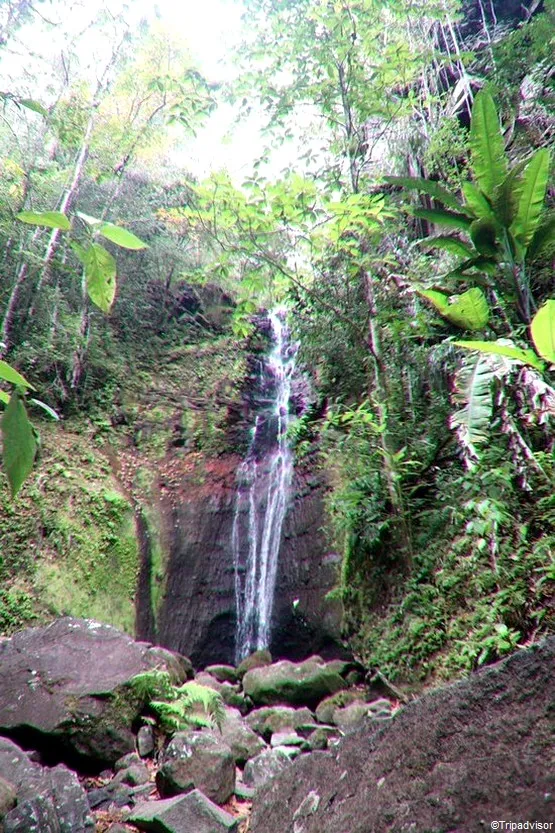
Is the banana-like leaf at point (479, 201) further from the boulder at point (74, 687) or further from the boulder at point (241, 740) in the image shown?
the boulder at point (74, 687)

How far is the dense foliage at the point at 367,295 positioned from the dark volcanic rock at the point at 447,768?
119cm

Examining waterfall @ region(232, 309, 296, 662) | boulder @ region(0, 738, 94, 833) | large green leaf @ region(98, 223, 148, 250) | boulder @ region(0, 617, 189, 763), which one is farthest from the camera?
waterfall @ region(232, 309, 296, 662)

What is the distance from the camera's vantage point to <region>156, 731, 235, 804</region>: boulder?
263 cm

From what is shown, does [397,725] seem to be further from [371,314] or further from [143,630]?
[143,630]

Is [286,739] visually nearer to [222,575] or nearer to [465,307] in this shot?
[222,575]

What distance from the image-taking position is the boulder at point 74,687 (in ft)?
10.7

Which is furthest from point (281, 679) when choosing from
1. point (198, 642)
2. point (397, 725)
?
point (397, 725)

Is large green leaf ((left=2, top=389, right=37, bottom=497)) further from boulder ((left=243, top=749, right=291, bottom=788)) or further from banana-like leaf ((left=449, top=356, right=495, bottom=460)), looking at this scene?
banana-like leaf ((left=449, top=356, right=495, bottom=460))

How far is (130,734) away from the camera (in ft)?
11.1

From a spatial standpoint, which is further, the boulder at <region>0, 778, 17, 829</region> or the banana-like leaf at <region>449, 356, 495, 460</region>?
the banana-like leaf at <region>449, 356, 495, 460</region>

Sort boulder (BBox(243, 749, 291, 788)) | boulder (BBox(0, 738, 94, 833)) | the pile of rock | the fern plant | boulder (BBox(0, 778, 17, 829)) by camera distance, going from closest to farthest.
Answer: boulder (BBox(0, 738, 94, 833)), boulder (BBox(0, 778, 17, 829)), the pile of rock, boulder (BBox(243, 749, 291, 788)), the fern plant

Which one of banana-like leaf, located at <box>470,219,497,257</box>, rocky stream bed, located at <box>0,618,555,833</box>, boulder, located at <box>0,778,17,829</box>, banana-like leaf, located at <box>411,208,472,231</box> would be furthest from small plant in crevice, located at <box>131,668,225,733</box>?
banana-like leaf, located at <box>411,208,472,231</box>

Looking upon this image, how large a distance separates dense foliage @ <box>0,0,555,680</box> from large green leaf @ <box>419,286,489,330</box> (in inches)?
0.9

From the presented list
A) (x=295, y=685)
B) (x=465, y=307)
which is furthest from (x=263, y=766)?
(x=465, y=307)
